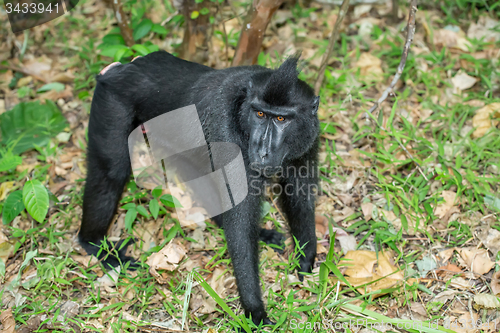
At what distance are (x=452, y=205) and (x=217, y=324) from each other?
2657 mm

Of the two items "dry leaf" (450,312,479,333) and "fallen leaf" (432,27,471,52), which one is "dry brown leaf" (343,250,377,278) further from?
"fallen leaf" (432,27,471,52)

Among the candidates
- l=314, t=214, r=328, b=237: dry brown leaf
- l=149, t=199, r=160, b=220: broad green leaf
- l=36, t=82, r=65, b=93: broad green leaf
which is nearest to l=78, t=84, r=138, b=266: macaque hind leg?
l=149, t=199, r=160, b=220: broad green leaf

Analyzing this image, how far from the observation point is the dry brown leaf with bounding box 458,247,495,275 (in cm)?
396

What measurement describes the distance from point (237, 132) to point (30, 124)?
3348 millimetres

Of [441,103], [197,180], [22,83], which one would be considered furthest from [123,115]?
[441,103]

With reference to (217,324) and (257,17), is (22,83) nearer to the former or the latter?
(257,17)

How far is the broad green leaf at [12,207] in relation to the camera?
171 inches

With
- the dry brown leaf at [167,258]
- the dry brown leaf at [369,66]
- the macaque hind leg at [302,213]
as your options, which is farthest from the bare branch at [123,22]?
the dry brown leaf at [369,66]

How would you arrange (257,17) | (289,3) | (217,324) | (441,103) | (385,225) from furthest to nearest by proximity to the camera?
(289,3)
(441,103)
(257,17)
(385,225)
(217,324)

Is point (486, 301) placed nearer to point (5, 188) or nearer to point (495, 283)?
point (495, 283)

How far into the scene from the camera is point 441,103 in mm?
5551

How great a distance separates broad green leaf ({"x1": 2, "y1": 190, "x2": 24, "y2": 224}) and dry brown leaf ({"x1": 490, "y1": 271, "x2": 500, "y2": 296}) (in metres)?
4.45

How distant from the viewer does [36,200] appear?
424cm

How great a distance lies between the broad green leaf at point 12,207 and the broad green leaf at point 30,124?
42.6 inches
